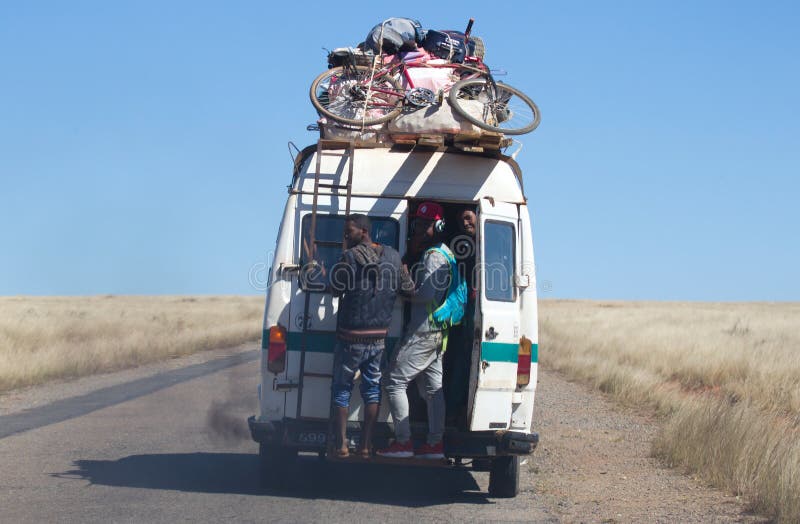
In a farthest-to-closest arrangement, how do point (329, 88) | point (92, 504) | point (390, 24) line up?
point (390, 24) → point (329, 88) → point (92, 504)

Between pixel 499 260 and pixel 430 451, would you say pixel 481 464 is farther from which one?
pixel 499 260

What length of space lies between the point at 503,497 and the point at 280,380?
2145mm

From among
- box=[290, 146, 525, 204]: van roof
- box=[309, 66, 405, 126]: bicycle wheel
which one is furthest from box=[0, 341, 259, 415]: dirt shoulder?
box=[290, 146, 525, 204]: van roof

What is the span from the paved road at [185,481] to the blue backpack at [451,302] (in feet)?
4.81

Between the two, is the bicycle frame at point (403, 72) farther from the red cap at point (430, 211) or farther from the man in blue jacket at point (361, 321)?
the man in blue jacket at point (361, 321)

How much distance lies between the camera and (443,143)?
8250 mm

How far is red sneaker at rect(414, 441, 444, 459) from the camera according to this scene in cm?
788

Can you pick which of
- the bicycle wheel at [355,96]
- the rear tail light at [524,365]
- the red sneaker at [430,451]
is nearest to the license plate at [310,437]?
the red sneaker at [430,451]

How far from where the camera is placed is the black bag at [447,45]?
10.4 metres

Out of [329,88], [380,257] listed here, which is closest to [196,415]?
[329,88]

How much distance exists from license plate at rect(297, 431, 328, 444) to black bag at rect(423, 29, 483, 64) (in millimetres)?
4336

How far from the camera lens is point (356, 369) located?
776cm

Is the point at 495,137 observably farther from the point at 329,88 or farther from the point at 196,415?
the point at 196,415

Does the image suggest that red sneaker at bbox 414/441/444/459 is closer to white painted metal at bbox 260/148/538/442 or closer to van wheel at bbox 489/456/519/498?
white painted metal at bbox 260/148/538/442
